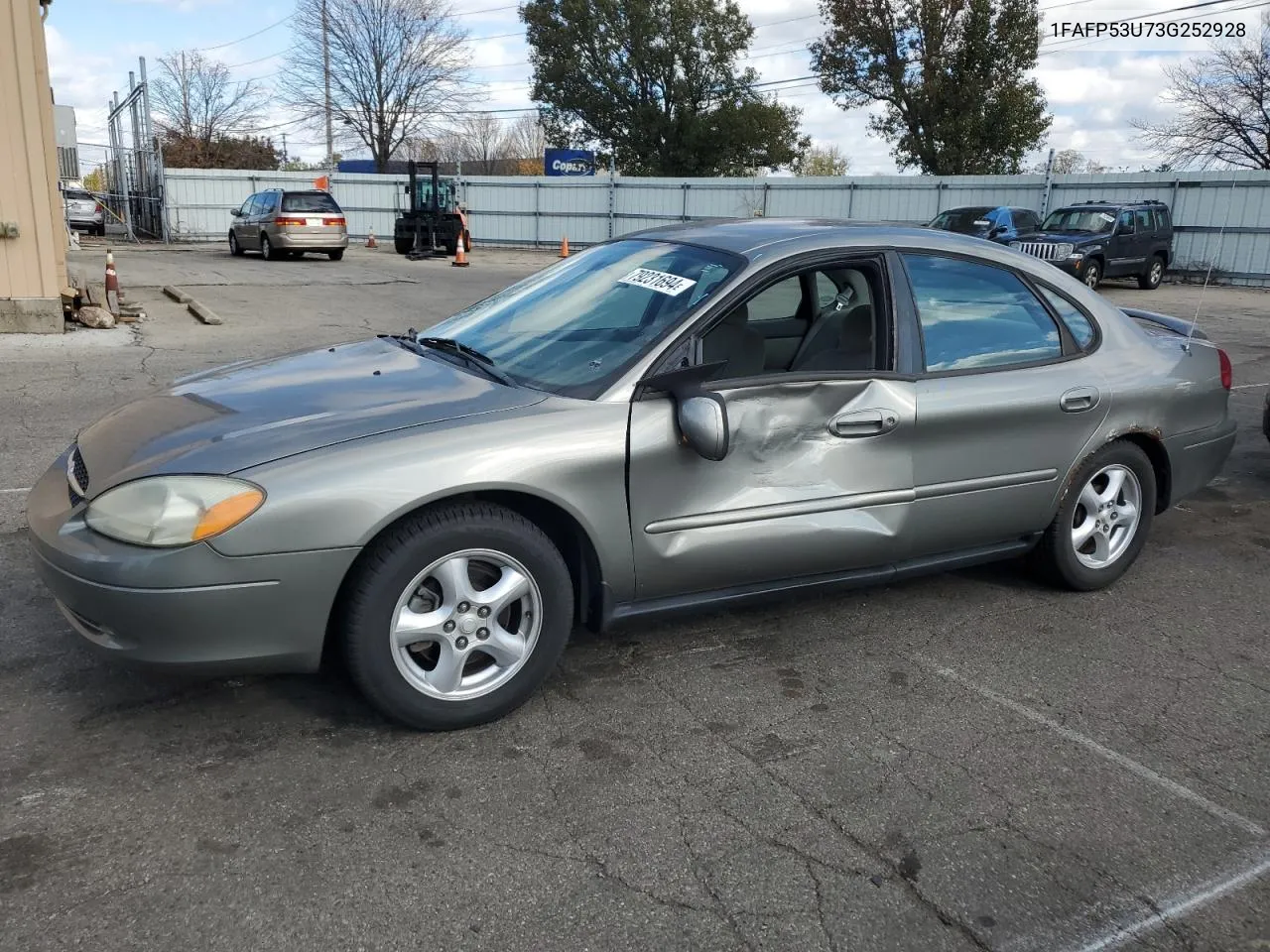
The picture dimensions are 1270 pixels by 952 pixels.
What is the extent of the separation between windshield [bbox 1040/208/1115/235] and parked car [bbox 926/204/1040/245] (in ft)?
1.42

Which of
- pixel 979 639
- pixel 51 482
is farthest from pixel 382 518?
pixel 979 639

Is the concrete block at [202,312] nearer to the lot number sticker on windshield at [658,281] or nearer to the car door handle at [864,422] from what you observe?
the lot number sticker on windshield at [658,281]

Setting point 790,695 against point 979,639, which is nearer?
point 790,695

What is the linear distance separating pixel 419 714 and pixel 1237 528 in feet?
15.1

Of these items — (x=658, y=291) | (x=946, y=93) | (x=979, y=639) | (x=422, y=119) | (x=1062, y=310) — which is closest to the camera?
(x=658, y=291)

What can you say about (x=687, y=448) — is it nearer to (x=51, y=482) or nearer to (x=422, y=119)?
(x=51, y=482)

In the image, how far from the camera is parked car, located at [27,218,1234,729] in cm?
281

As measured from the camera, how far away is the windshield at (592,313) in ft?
11.2

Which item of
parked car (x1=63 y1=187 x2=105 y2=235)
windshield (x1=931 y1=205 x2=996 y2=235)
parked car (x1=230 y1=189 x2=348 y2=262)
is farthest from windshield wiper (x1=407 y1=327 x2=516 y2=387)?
parked car (x1=63 y1=187 x2=105 y2=235)

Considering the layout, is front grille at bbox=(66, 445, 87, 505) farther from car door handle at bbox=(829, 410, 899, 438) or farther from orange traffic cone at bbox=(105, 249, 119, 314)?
orange traffic cone at bbox=(105, 249, 119, 314)

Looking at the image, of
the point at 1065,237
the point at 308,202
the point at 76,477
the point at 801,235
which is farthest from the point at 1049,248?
the point at 76,477

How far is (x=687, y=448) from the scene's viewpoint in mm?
3277

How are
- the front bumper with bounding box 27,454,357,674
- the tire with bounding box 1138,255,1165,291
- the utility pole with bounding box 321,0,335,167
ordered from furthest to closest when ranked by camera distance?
the utility pole with bounding box 321,0,335,167 < the tire with bounding box 1138,255,1165,291 < the front bumper with bounding box 27,454,357,674

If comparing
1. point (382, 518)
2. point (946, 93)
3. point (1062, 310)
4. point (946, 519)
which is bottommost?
point (946, 519)
